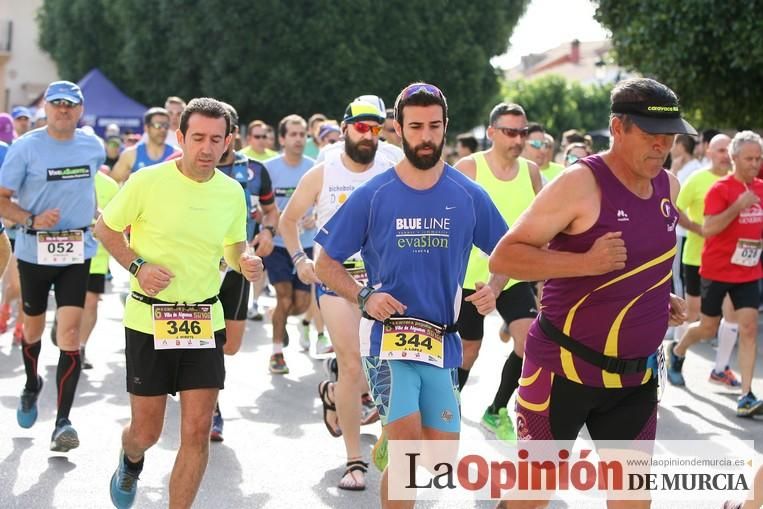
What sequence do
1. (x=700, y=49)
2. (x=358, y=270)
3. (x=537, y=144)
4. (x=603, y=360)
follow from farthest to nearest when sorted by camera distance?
(x=700, y=49)
(x=537, y=144)
(x=358, y=270)
(x=603, y=360)

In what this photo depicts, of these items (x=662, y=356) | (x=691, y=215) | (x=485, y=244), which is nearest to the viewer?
(x=662, y=356)

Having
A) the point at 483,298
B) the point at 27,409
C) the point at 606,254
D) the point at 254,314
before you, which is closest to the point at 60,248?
the point at 27,409

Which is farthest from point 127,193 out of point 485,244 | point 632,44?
point 632,44

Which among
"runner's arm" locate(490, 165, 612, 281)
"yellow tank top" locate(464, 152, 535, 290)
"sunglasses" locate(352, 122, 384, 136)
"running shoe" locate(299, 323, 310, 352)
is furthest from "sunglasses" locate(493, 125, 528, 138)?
"running shoe" locate(299, 323, 310, 352)

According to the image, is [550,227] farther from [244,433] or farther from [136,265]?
[244,433]

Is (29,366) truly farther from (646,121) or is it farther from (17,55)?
(17,55)

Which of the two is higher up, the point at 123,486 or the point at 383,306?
the point at 383,306

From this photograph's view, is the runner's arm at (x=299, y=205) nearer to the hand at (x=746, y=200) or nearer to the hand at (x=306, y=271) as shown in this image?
the hand at (x=306, y=271)

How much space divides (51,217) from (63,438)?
4.44ft

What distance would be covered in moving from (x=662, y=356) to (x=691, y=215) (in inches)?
235

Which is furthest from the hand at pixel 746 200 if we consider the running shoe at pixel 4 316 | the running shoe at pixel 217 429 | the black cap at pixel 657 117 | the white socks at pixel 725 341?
the running shoe at pixel 4 316

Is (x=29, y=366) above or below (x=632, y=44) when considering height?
below

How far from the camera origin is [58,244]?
25.3 ft

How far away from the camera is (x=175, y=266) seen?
5.66m
